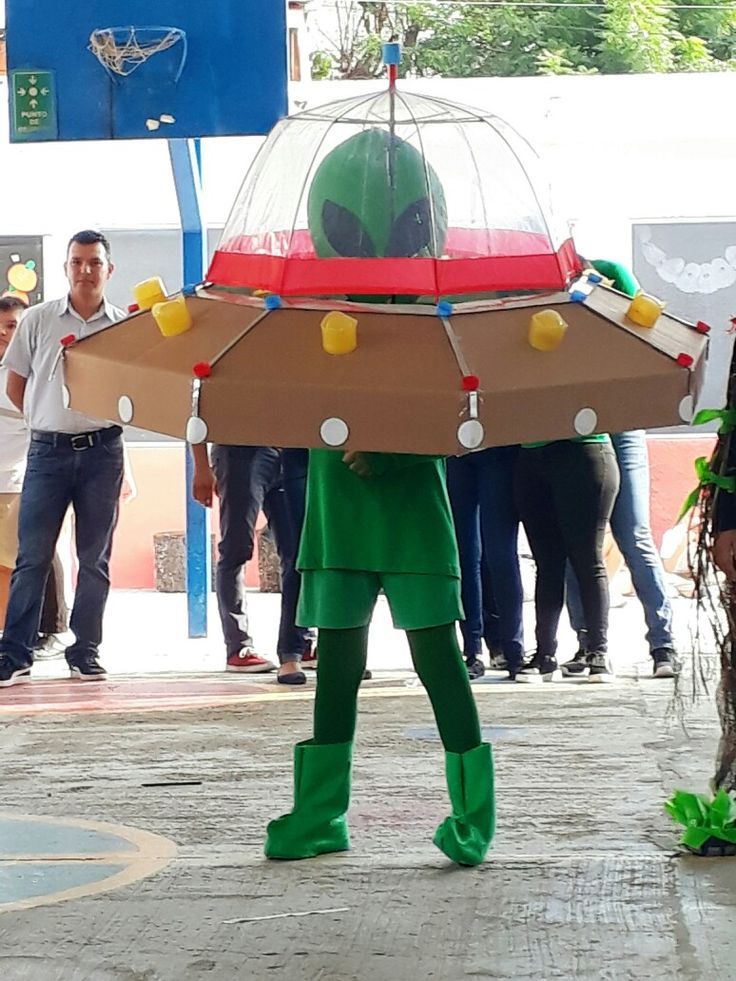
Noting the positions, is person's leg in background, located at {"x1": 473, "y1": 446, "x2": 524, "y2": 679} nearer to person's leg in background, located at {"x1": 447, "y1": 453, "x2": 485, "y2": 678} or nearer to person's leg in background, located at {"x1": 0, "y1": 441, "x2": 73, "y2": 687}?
person's leg in background, located at {"x1": 447, "y1": 453, "x2": 485, "y2": 678}

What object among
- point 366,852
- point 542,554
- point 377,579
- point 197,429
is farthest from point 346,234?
point 542,554

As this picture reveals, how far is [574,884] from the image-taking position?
4148mm

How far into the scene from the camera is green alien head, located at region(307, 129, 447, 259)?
424 cm

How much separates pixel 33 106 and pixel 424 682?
551 centimetres

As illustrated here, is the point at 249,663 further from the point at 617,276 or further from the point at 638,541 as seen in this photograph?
the point at 617,276

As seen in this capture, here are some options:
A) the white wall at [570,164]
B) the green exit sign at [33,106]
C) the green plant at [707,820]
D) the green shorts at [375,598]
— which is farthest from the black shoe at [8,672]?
the white wall at [570,164]

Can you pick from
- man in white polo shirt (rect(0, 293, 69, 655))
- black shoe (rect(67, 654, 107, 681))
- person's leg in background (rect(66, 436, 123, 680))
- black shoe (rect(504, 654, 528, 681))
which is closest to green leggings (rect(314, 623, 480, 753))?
black shoe (rect(504, 654, 528, 681))

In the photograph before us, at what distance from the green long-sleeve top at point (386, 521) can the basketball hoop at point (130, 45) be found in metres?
5.04

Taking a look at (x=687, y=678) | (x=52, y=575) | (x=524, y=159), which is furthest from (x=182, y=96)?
(x=524, y=159)

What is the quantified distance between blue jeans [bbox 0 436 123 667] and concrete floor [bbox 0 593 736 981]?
647 mm

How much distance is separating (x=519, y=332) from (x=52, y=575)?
6186 mm

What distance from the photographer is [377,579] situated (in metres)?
4.51

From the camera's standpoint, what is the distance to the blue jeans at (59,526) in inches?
317

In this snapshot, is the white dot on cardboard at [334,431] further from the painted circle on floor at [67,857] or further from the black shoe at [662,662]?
the black shoe at [662,662]
